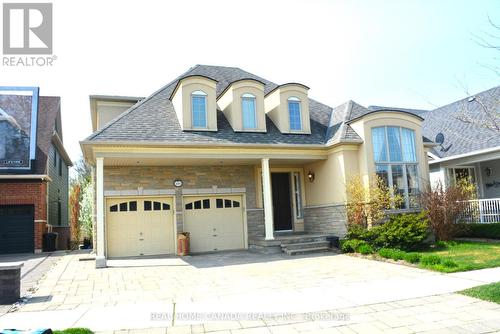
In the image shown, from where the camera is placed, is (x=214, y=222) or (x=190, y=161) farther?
(x=214, y=222)

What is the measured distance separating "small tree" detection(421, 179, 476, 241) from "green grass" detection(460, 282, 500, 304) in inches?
260

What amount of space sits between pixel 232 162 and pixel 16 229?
1048cm

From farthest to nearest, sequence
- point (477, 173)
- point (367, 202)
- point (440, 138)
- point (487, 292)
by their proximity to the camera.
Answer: point (440, 138) < point (477, 173) < point (367, 202) < point (487, 292)

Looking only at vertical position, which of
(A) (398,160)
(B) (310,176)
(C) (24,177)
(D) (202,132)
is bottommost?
(B) (310,176)

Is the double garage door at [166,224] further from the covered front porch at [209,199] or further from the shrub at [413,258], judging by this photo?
the shrub at [413,258]

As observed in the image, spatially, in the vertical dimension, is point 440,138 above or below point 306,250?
above

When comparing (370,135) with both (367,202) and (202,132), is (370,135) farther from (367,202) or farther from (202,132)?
(202,132)

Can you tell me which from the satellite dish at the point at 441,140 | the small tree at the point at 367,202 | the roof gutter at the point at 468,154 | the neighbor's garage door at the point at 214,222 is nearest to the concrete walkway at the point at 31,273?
the neighbor's garage door at the point at 214,222

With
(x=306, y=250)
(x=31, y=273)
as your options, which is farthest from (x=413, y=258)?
(x=31, y=273)

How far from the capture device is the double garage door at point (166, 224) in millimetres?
14234

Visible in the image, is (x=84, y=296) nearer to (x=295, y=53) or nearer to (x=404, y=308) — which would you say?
(x=404, y=308)

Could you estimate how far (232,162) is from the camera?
1505 cm

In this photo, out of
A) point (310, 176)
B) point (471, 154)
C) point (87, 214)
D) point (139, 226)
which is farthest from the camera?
point (87, 214)

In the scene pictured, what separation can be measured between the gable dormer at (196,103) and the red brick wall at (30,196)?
27.1 ft
